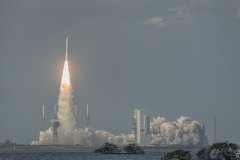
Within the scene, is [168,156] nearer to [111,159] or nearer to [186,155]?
[186,155]

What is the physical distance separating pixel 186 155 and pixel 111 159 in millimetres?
29617

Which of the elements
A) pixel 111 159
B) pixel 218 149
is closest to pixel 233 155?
pixel 218 149

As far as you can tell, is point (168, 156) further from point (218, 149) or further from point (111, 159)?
point (111, 159)

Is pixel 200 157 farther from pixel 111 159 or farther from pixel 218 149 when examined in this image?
pixel 111 159

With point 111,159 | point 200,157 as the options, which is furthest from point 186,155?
point 111,159

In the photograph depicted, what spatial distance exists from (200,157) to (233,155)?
32.0 feet

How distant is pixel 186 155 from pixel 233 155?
11.2m

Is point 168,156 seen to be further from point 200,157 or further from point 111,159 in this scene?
point 111,159

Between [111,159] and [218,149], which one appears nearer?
[218,149]

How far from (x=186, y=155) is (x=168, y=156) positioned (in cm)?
420

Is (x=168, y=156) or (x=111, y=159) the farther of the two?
(x=111, y=159)

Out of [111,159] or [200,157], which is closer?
[200,157]

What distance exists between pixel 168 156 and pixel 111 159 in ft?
96.3

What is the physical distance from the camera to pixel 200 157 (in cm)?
17562
